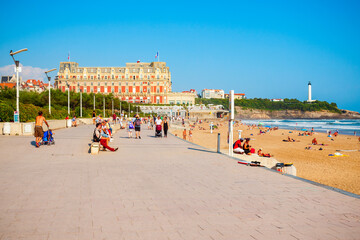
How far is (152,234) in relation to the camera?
3922mm

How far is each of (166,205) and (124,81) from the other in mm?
109483

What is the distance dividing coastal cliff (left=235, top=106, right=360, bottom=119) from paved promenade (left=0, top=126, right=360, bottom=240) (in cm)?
14885

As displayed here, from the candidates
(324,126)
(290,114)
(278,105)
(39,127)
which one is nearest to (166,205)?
(39,127)

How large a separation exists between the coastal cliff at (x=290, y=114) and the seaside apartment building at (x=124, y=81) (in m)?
56.9

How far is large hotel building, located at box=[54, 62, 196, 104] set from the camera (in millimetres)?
111375

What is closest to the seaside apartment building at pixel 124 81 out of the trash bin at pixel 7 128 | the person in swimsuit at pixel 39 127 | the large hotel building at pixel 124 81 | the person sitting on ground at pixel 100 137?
the large hotel building at pixel 124 81

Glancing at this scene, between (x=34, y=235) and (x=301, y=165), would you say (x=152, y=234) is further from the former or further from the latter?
(x=301, y=165)

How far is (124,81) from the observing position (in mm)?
111625

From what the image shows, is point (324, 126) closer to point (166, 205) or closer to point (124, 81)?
point (124, 81)

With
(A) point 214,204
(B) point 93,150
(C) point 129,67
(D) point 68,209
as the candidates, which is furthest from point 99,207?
(C) point 129,67

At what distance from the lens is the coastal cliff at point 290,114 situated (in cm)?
15688

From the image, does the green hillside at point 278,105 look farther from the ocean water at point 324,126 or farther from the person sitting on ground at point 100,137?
the person sitting on ground at point 100,137

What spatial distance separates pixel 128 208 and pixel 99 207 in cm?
49

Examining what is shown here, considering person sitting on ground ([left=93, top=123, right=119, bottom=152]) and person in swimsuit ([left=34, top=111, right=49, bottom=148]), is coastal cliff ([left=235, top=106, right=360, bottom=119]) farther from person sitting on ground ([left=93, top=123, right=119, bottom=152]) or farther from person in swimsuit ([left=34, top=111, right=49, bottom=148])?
person in swimsuit ([left=34, top=111, right=49, bottom=148])
